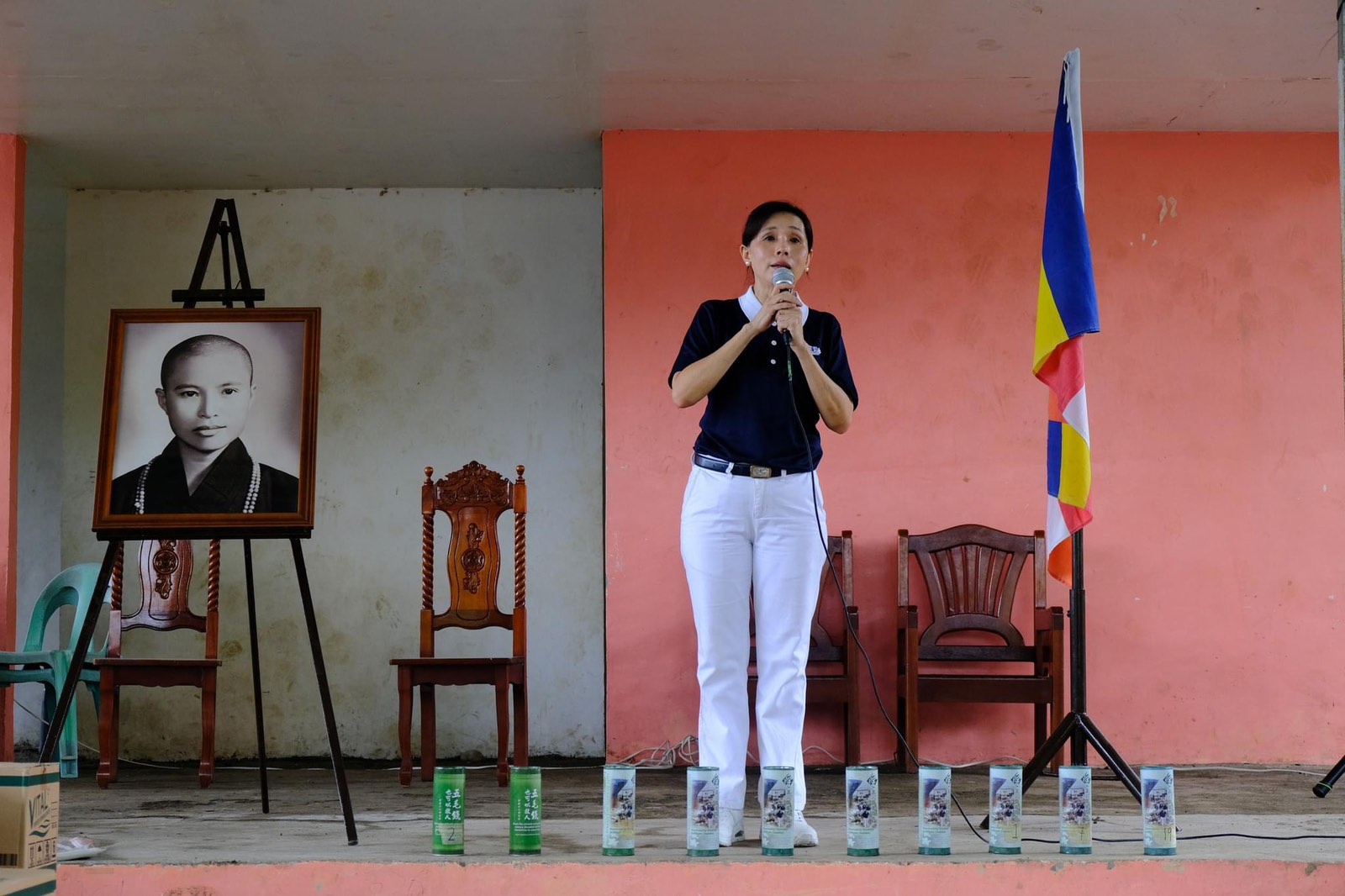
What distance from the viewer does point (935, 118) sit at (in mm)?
5094

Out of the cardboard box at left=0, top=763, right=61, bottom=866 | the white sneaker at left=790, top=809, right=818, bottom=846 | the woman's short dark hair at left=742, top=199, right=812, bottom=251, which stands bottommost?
the white sneaker at left=790, top=809, right=818, bottom=846

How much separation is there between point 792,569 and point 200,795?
252 centimetres

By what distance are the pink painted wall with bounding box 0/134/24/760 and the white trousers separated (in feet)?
11.6

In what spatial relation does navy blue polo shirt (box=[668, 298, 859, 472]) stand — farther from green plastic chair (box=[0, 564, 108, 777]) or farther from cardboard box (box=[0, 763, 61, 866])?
green plastic chair (box=[0, 564, 108, 777])

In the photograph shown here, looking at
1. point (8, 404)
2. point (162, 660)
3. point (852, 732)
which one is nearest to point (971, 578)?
point (852, 732)

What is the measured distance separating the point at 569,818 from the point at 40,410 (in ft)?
12.6

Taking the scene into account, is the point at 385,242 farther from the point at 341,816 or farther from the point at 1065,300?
the point at 1065,300

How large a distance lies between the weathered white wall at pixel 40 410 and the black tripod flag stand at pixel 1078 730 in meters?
4.76

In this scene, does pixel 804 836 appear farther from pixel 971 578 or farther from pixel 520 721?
pixel 971 578

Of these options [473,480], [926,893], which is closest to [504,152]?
[473,480]

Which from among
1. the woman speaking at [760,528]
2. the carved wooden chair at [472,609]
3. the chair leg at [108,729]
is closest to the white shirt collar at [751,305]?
the woman speaking at [760,528]

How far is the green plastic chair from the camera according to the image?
483 cm

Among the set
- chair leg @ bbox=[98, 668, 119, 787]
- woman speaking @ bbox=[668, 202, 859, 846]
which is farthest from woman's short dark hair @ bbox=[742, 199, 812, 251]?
chair leg @ bbox=[98, 668, 119, 787]

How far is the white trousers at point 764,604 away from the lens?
273 cm
